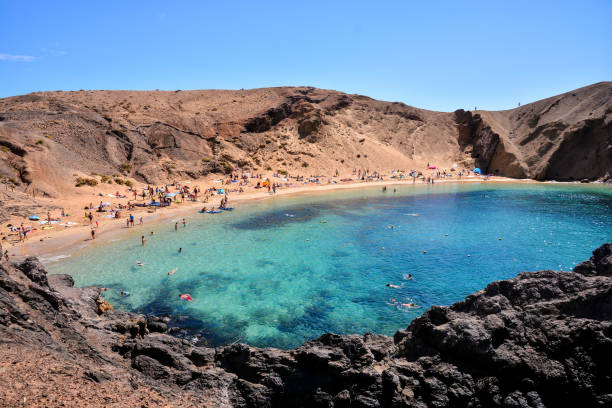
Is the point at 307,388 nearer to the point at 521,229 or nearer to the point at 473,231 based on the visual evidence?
the point at 473,231

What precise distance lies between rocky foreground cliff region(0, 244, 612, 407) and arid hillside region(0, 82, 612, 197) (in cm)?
3413

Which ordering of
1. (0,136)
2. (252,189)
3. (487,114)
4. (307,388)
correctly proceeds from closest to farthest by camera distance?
(307,388) < (0,136) < (252,189) < (487,114)

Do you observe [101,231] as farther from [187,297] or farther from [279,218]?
[187,297]

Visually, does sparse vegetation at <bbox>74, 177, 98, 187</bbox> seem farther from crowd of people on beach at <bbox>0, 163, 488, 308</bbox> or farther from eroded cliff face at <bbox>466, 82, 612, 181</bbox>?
eroded cliff face at <bbox>466, 82, 612, 181</bbox>

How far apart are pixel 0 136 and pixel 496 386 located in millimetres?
50011

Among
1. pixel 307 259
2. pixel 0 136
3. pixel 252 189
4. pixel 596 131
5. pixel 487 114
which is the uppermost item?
pixel 487 114

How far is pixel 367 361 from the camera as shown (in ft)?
29.0

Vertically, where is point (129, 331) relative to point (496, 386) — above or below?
below

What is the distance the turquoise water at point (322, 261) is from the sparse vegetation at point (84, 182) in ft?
44.5

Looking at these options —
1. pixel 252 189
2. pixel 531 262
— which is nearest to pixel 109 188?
pixel 252 189

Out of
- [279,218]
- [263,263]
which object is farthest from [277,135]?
[263,263]

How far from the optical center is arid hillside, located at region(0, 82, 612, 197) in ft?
152

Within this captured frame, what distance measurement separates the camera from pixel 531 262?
22062 mm

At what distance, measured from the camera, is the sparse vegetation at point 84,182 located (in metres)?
38.8
